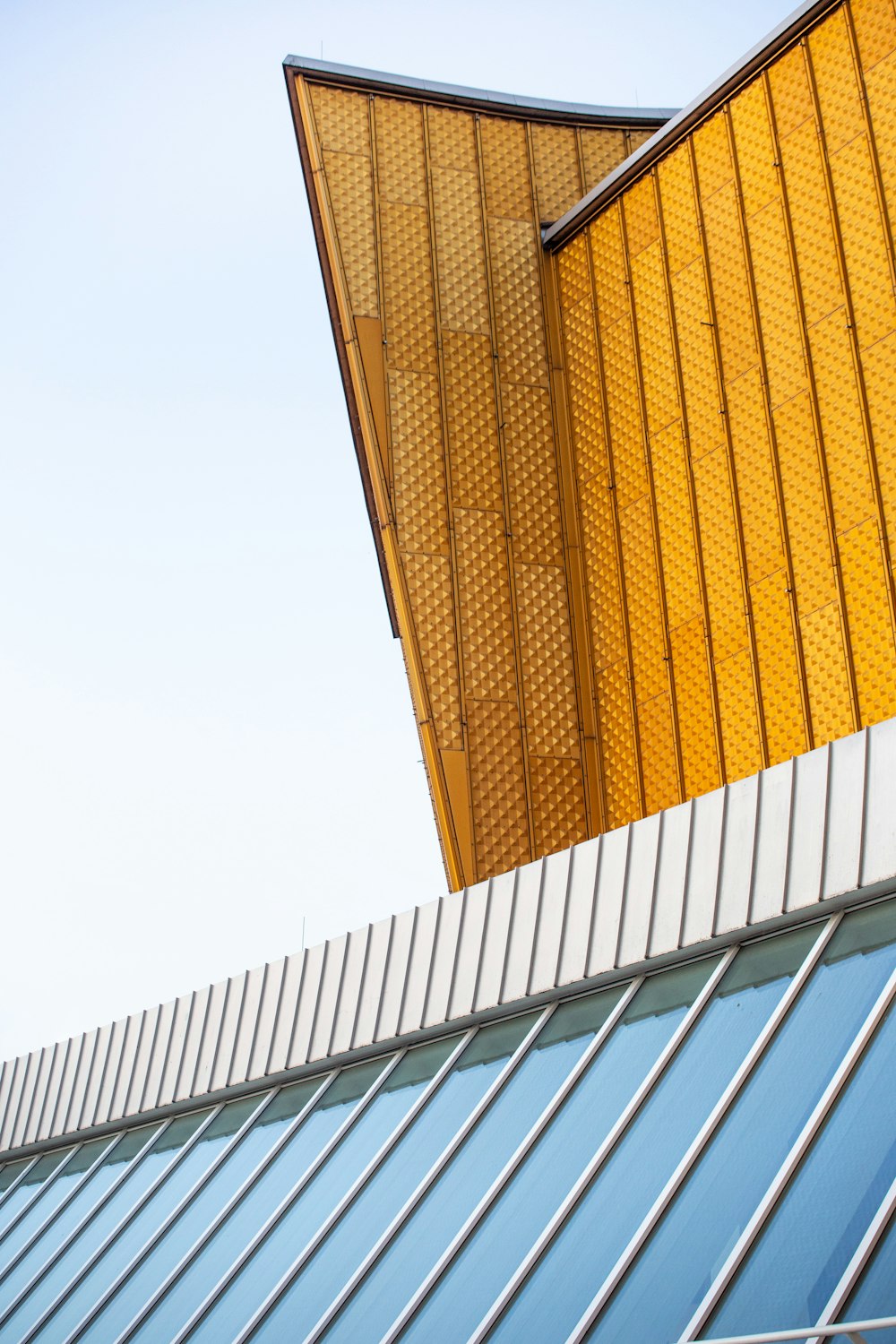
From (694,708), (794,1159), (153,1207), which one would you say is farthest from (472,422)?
(794,1159)

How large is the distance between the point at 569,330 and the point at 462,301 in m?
1.26

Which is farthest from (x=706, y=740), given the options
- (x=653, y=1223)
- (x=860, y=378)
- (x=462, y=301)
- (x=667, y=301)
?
(x=653, y=1223)

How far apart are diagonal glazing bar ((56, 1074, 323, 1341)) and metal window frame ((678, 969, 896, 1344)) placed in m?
3.89

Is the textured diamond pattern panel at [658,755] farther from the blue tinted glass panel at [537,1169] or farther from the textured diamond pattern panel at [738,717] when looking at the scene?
the blue tinted glass panel at [537,1169]

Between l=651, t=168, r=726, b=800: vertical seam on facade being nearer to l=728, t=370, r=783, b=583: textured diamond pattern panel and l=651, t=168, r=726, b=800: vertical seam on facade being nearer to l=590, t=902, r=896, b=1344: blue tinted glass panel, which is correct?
l=728, t=370, r=783, b=583: textured diamond pattern panel

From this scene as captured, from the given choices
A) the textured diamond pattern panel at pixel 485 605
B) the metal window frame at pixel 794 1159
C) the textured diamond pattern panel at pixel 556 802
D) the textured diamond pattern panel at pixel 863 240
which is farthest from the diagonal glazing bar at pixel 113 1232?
the textured diamond pattern panel at pixel 863 240

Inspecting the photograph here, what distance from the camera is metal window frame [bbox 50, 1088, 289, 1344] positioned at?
8383 millimetres

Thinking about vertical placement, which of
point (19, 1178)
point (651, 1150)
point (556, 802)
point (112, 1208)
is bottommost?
point (651, 1150)

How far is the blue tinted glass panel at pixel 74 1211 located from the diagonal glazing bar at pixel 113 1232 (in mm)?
91

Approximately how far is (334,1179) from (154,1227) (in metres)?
1.54

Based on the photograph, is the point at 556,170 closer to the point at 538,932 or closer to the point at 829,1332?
the point at 538,932

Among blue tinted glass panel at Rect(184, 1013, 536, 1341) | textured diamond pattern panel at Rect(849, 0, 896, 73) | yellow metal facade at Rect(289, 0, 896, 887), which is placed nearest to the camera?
blue tinted glass panel at Rect(184, 1013, 536, 1341)

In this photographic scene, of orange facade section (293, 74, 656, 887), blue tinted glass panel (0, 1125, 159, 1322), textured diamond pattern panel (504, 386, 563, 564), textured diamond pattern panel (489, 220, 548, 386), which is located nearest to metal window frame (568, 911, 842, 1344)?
blue tinted glass panel (0, 1125, 159, 1322)

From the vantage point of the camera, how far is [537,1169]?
267 inches
